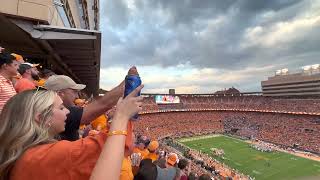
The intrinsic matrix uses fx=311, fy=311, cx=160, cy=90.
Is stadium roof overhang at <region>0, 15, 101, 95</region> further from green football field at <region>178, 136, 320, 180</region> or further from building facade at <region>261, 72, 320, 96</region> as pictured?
building facade at <region>261, 72, 320, 96</region>

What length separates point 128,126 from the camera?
1850 millimetres

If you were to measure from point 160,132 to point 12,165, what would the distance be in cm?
4726

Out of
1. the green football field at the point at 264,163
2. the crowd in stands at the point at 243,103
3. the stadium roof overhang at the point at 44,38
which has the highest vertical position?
the stadium roof overhang at the point at 44,38

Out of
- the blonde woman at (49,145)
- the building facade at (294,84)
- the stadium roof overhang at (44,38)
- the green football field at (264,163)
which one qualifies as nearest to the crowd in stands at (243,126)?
the green football field at (264,163)

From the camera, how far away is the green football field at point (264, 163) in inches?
1078

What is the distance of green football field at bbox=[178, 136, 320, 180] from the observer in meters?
27.4

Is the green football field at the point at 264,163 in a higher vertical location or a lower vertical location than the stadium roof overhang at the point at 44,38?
lower

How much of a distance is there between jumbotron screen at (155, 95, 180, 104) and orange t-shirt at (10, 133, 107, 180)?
55.9m

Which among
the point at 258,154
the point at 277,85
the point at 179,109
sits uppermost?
the point at 277,85

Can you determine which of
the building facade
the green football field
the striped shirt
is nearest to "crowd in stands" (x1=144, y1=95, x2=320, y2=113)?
the green football field

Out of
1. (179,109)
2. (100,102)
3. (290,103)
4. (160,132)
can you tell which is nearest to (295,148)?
(290,103)

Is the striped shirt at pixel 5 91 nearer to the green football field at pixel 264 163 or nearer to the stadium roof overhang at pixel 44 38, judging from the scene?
the stadium roof overhang at pixel 44 38

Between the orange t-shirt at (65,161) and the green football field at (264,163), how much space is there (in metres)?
Result: 27.5

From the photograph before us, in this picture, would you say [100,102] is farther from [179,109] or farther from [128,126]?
[179,109]
